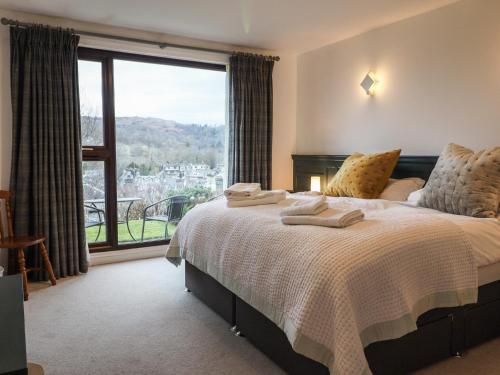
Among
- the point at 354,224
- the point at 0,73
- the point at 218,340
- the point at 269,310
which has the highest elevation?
the point at 0,73

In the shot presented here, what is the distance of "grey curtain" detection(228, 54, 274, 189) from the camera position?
14.6 ft

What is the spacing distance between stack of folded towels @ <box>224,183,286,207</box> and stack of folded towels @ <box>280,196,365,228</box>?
582mm

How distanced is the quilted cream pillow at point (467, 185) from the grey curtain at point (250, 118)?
2231 mm

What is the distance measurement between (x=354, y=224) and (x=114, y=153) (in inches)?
110

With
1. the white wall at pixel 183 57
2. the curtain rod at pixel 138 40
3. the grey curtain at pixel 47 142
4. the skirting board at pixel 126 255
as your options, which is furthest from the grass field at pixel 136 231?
the curtain rod at pixel 138 40

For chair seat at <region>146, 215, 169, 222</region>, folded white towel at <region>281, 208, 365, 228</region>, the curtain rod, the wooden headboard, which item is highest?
the curtain rod

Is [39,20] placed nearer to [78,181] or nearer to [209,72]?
[78,181]

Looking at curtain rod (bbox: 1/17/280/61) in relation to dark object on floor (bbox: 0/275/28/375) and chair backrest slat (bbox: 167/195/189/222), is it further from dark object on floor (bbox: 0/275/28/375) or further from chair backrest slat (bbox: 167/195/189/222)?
dark object on floor (bbox: 0/275/28/375)

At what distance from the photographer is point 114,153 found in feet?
13.1

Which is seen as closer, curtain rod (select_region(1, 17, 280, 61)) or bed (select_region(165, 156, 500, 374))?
bed (select_region(165, 156, 500, 374))

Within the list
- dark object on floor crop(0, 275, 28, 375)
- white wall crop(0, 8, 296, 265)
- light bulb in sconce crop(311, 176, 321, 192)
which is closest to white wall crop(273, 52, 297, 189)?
white wall crop(0, 8, 296, 265)

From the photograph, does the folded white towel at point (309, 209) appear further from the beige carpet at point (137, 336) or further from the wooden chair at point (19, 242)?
the wooden chair at point (19, 242)

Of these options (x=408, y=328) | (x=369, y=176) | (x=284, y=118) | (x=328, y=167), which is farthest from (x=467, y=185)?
(x=284, y=118)

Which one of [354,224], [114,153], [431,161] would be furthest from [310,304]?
[114,153]
